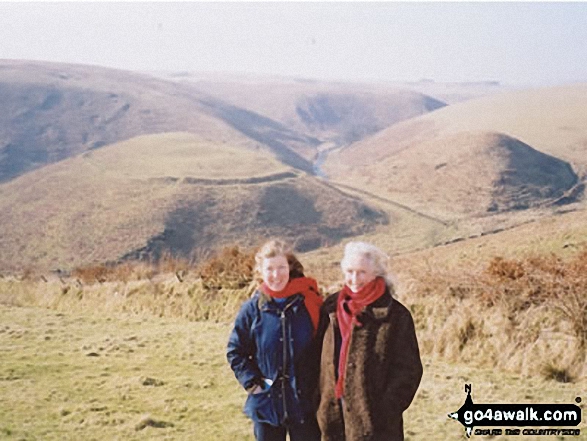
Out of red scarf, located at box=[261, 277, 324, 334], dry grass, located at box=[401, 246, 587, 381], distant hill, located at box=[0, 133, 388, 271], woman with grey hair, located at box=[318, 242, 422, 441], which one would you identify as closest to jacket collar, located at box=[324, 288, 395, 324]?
woman with grey hair, located at box=[318, 242, 422, 441]

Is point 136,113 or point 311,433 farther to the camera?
point 136,113

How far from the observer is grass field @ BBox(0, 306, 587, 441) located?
7055 mm

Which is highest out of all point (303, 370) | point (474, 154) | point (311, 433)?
point (474, 154)

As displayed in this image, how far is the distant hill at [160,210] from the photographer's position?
5697 cm

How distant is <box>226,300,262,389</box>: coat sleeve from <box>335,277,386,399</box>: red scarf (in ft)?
2.15

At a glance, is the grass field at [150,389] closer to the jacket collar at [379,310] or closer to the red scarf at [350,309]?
the red scarf at [350,309]

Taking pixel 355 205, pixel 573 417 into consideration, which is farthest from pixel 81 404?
pixel 355 205

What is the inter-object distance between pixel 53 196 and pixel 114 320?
63.9 meters

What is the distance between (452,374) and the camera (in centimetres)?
855

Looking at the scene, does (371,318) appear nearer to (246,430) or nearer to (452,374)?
(246,430)

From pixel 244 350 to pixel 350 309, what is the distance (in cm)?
90

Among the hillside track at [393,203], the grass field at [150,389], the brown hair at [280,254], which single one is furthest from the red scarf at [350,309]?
the hillside track at [393,203]

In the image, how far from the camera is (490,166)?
82.8m

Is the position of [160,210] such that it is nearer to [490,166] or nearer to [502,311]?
[490,166]
